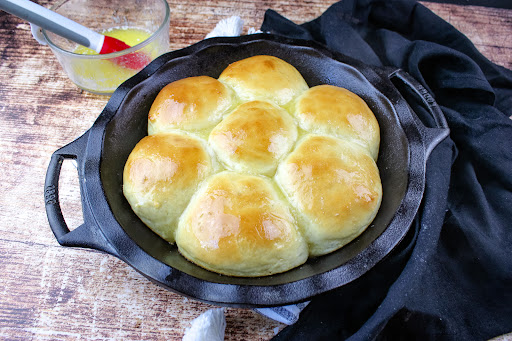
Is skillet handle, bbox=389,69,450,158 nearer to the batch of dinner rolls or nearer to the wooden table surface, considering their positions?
the batch of dinner rolls

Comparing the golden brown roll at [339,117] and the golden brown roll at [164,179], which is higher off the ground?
the golden brown roll at [339,117]

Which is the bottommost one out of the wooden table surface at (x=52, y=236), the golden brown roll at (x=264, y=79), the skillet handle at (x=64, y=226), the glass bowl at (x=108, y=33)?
the wooden table surface at (x=52, y=236)

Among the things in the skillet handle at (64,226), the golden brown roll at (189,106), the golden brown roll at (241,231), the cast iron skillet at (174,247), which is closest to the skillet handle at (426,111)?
the cast iron skillet at (174,247)

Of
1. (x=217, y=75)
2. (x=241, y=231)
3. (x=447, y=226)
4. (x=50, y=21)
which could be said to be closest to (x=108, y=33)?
(x=50, y=21)

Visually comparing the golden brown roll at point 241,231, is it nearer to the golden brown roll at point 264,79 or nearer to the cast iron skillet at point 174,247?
the cast iron skillet at point 174,247

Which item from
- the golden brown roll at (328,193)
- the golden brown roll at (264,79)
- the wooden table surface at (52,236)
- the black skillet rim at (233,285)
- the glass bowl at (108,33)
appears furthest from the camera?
the glass bowl at (108,33)

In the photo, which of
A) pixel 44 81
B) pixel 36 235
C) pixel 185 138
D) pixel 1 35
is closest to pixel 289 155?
pixel 185 138

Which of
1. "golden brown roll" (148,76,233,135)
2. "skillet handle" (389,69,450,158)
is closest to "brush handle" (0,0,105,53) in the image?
"golden brown roll" (148,76,233,135)
